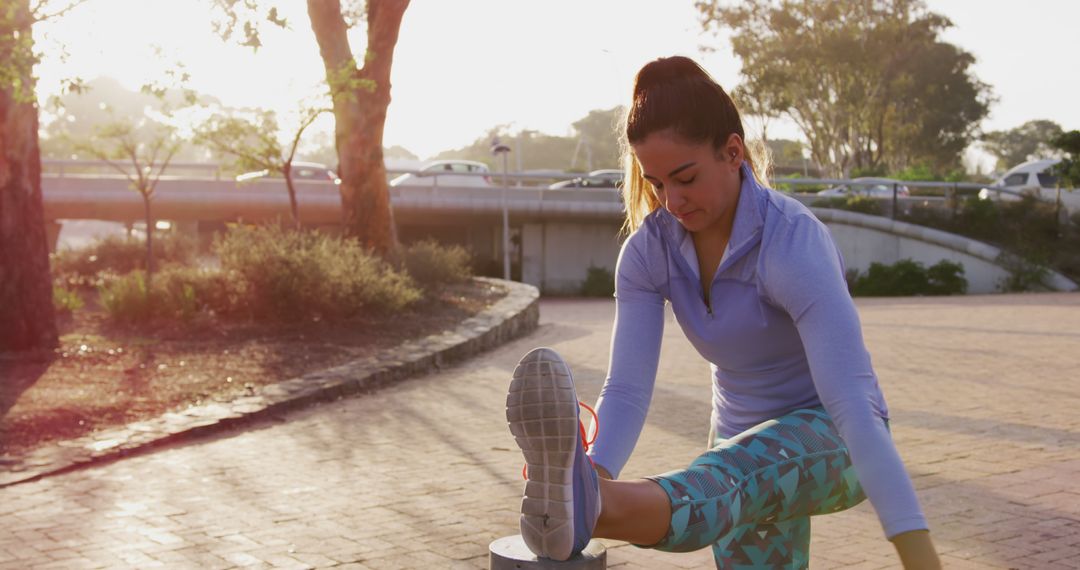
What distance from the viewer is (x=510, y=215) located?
38.7 m

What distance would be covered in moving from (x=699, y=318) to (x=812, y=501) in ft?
1.52

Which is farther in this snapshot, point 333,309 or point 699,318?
point 333,309

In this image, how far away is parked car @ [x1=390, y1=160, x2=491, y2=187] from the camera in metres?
37.6

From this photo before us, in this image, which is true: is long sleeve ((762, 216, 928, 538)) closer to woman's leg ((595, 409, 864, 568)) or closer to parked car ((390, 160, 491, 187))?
woman's leg ((595, 409, 864, 568))

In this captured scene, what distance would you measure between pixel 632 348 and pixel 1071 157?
32812 millimetres

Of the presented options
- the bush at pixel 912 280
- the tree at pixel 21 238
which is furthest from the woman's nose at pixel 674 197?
the bush at pixel 912 280

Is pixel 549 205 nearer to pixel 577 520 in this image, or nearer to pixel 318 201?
pixel 318 201

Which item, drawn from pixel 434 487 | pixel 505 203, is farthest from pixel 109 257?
pixel 434 487

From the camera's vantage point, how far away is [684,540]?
240cm

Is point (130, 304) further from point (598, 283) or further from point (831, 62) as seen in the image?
point (831, 62)

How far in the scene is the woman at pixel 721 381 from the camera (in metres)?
2.28

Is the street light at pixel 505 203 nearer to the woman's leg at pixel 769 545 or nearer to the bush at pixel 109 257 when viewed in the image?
the bush at pixel 109 257

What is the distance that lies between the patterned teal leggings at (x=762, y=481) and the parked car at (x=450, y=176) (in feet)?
113

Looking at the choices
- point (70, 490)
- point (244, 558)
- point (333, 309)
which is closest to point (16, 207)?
point (333, 309)
